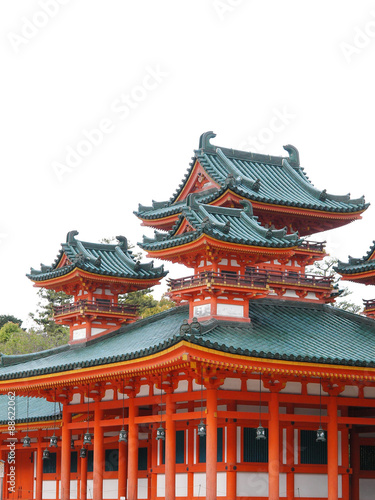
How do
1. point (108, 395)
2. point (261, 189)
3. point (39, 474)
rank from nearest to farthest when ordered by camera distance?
point (108, 395) < point (261, 189) < point (39, 474)

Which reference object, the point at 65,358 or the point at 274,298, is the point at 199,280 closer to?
the point at 274,298

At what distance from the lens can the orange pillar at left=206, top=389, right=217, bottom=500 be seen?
24.3m

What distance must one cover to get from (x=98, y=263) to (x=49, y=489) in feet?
33.5

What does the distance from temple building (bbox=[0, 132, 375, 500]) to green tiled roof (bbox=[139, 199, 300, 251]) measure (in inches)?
2.7

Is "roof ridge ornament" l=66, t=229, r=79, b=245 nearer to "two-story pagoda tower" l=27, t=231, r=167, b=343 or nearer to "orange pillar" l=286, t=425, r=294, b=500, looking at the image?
"two-story pagoda tower" l=27, t=231, r=167, b=343

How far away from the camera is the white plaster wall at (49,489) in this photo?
118 ft

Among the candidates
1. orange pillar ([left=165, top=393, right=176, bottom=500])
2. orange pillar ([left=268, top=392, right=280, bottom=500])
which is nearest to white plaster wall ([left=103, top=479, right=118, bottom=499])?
orange pillar ([left=165, top=393, right=176, bottom=500])

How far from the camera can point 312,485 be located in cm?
2744

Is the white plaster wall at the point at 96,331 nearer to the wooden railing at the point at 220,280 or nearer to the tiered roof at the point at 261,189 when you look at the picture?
the tiered roof at the point at 261,189

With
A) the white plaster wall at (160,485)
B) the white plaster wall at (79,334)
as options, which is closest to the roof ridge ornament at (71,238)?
the white plaster wall at (79,334)

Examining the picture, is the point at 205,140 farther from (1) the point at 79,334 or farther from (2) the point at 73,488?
(2) the point at 73,488

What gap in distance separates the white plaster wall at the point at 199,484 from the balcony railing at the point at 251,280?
6128mm

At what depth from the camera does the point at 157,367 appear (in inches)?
985

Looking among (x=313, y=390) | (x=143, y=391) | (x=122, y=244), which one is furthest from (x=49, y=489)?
(x=313, y=390)
